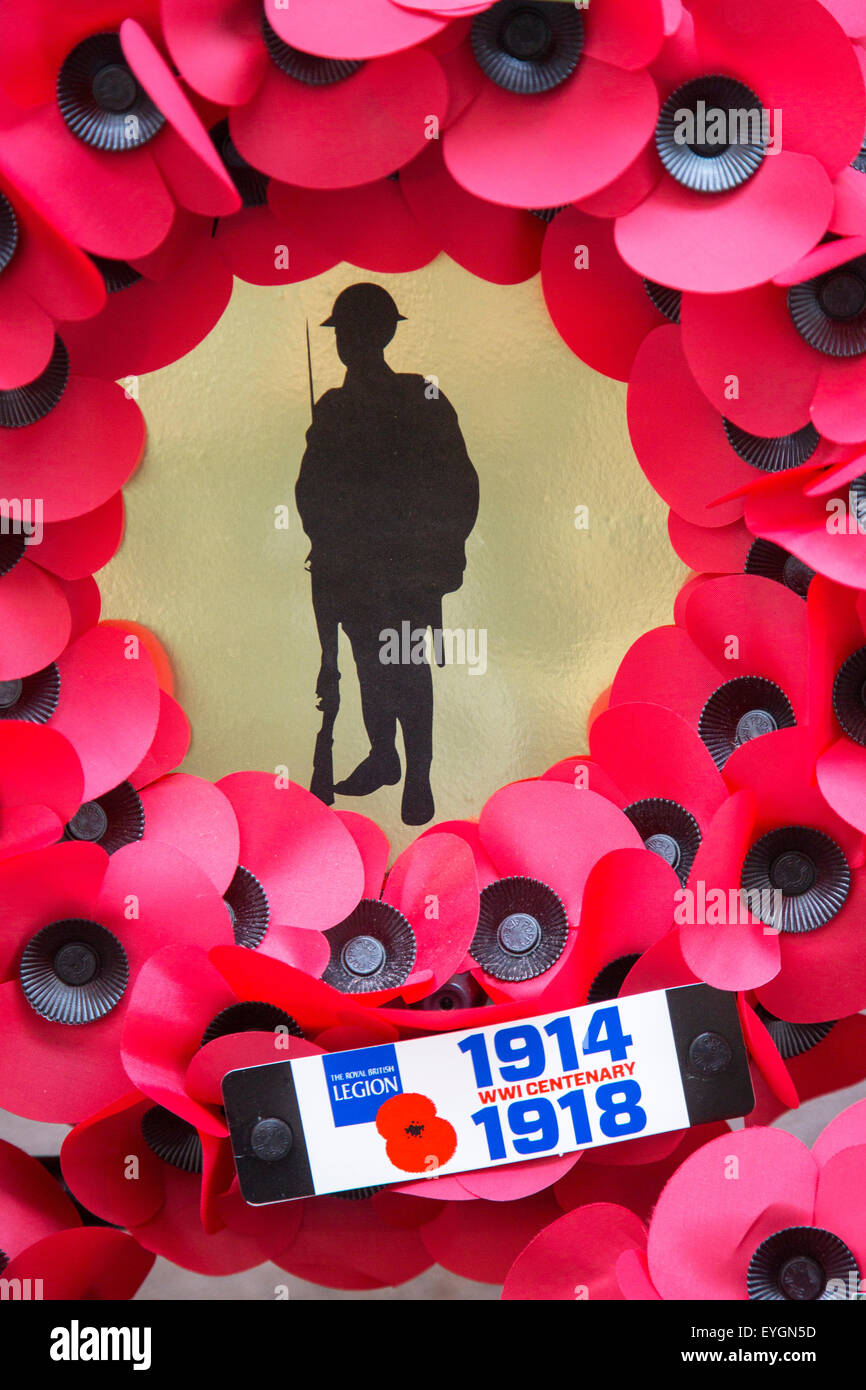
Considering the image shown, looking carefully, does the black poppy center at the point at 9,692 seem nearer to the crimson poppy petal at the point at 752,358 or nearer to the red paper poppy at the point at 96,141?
the red paper poppy at the point at 96,141

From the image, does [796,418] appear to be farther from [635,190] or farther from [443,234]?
[443,234]

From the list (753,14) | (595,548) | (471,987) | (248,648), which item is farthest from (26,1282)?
(753,14)

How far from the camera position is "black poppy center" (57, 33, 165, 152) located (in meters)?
1.86

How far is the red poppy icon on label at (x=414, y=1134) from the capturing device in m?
1.97

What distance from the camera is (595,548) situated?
2494mm

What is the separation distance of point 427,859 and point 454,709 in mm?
323

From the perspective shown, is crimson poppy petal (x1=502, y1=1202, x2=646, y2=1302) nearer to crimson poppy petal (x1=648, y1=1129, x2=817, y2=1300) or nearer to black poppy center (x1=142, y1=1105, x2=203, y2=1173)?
crimson poppy petal (x1=648, y1=1129, x2=817, y2=1300)

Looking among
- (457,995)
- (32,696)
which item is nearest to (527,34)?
(32,696)

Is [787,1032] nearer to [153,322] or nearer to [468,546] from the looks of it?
[468,546]

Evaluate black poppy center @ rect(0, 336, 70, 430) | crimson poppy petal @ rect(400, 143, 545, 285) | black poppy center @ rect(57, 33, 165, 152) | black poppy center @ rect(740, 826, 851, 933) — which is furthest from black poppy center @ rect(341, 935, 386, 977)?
black poppy center @ rect(57, 33, 165, 152)

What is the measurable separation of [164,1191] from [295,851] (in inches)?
21.5

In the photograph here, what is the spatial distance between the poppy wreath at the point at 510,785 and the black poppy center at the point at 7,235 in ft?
0.04

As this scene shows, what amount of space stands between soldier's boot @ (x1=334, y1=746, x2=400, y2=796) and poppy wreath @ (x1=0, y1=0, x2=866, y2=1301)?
0.12m

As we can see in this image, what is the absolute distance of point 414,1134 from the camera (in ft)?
6.48
